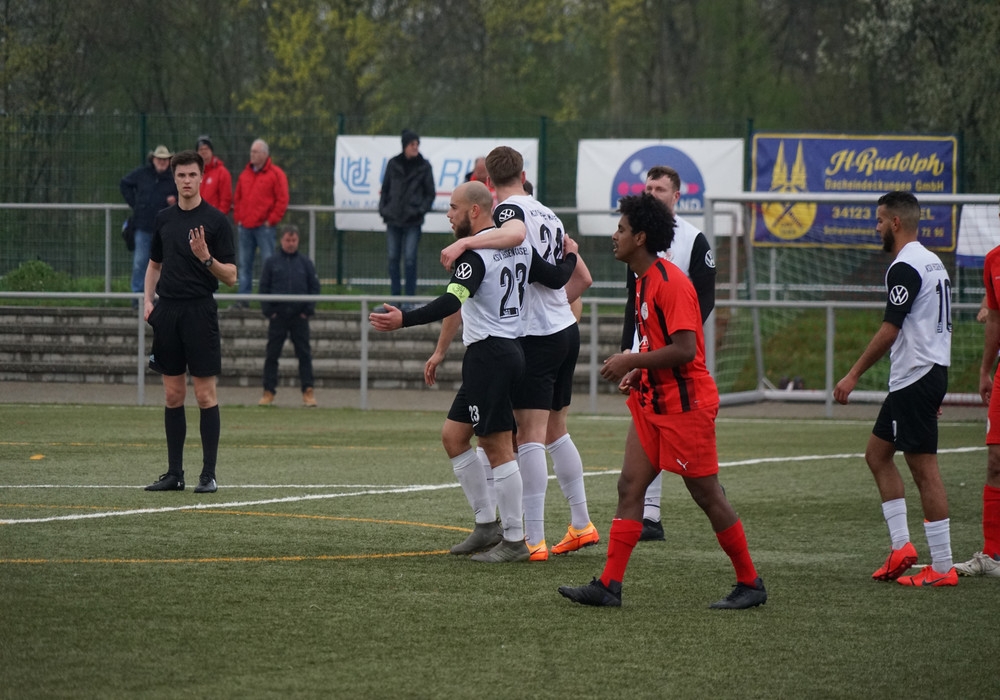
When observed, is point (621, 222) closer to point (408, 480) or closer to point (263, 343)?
point (408, 480)

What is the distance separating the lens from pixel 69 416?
15.1 metres

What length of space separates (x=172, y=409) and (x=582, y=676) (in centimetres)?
526

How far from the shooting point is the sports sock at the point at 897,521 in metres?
6.86

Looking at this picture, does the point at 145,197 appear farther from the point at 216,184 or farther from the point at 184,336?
the point at 184,336

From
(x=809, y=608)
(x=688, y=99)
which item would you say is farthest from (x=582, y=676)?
(x=688, y=99)

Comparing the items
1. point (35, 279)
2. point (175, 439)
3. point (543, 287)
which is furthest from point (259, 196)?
point (543, 287)

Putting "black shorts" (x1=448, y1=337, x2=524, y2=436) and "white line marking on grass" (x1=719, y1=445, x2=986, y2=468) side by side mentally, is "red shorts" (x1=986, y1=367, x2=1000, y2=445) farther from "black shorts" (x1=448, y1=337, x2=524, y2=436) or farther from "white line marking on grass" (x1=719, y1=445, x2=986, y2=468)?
"white line marking on grass" (x1=719, y1=445, x2=986, y2=468)

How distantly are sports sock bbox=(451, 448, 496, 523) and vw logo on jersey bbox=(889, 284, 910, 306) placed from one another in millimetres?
2268

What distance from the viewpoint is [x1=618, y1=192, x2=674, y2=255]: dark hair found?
6047 mm

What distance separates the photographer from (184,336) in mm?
9203

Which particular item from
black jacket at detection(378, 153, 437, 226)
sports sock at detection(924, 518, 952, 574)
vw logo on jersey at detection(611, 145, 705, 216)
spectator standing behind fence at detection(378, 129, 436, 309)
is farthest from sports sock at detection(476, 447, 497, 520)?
vw logo on jersey at detection(611, 145, 705, 216)

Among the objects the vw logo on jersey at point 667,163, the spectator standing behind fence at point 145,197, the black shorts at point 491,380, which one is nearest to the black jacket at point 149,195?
the spectator standing behind fence at point 145,197

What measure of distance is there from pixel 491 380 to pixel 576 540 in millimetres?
1199

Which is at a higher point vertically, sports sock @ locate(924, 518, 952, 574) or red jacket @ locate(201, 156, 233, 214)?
red jacket @ locate(201, 156, 233, 214)
